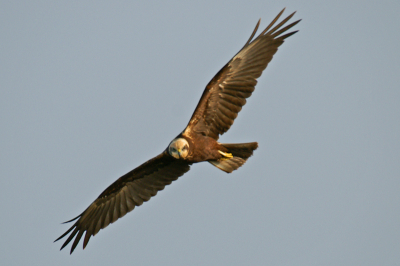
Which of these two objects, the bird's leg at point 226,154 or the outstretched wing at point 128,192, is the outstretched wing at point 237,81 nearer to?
the bird's leg at point 226,154

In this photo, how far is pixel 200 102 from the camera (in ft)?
31.9

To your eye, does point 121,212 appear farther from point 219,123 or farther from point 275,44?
point 275,44

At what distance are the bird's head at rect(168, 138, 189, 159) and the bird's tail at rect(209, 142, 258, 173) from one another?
76cm

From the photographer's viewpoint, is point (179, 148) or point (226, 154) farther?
point (226, 154)

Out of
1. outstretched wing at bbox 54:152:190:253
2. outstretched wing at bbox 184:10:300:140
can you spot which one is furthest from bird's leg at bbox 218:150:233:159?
outstretched wing at bbox 54:152:190:253

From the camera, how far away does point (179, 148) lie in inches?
370

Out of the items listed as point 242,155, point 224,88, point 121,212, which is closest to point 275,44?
point 224,88

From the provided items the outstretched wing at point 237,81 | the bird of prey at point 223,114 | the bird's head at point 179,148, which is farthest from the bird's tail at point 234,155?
the bird's head at point 179,148

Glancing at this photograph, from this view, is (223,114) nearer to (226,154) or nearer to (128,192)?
(226,154)

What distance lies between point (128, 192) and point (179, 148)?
6.03 feet

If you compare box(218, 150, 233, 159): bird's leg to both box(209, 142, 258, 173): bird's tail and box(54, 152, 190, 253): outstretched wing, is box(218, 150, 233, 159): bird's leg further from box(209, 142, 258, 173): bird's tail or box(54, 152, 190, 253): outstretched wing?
box(54, 152, 190, 253): outstretched wing

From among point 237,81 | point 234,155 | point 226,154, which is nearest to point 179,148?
point 226,154

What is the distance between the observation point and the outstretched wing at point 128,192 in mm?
10367

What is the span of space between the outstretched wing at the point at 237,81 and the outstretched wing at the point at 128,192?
1.08 m
